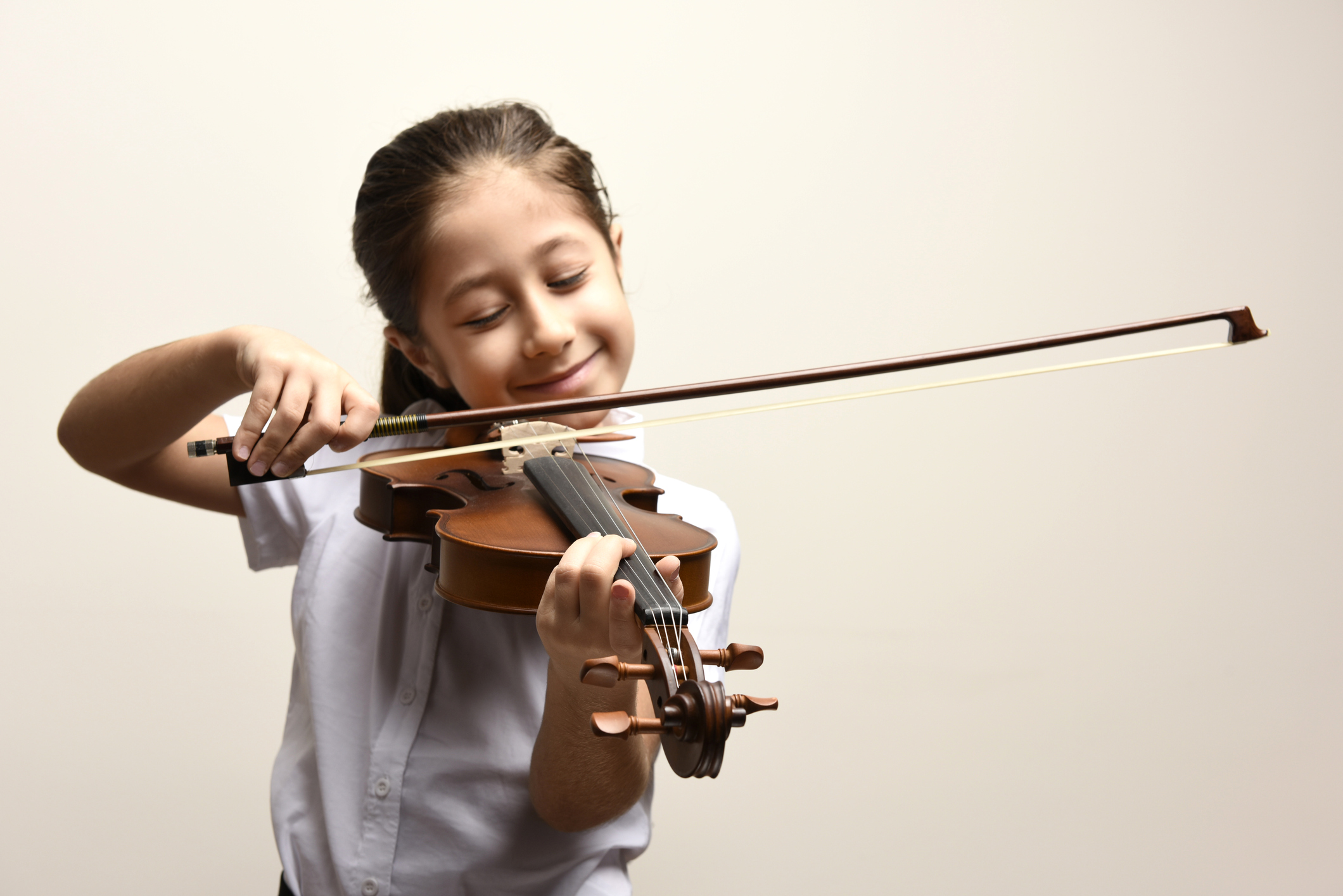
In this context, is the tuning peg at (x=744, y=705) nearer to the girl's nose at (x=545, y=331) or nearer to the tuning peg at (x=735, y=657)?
the tuning peg at (x=735, y=657)

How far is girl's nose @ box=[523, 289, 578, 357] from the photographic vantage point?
0.67m

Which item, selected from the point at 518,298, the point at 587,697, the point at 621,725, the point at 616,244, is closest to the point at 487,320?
the point at 518,298

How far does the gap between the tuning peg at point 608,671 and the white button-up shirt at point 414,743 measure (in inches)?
10.8

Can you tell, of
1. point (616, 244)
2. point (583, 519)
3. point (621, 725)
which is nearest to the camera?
point (621, 725)

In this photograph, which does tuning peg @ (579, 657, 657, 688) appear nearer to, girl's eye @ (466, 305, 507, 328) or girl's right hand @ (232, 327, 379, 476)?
girl's right hand @ (232, 327, 379, 476)

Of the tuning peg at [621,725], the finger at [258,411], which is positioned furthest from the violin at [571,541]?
the finger at [258,411]

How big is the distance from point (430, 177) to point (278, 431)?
27cm

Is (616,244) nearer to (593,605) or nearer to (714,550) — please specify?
(714,550)

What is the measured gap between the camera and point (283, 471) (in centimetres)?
53

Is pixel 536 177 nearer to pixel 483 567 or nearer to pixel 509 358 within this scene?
pixel 509 358

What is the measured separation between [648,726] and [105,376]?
0.49 m

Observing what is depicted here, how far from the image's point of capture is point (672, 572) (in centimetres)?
49

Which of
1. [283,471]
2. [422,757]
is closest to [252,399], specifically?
[283,471]

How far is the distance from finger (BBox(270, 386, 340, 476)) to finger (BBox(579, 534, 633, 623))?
159 mm
